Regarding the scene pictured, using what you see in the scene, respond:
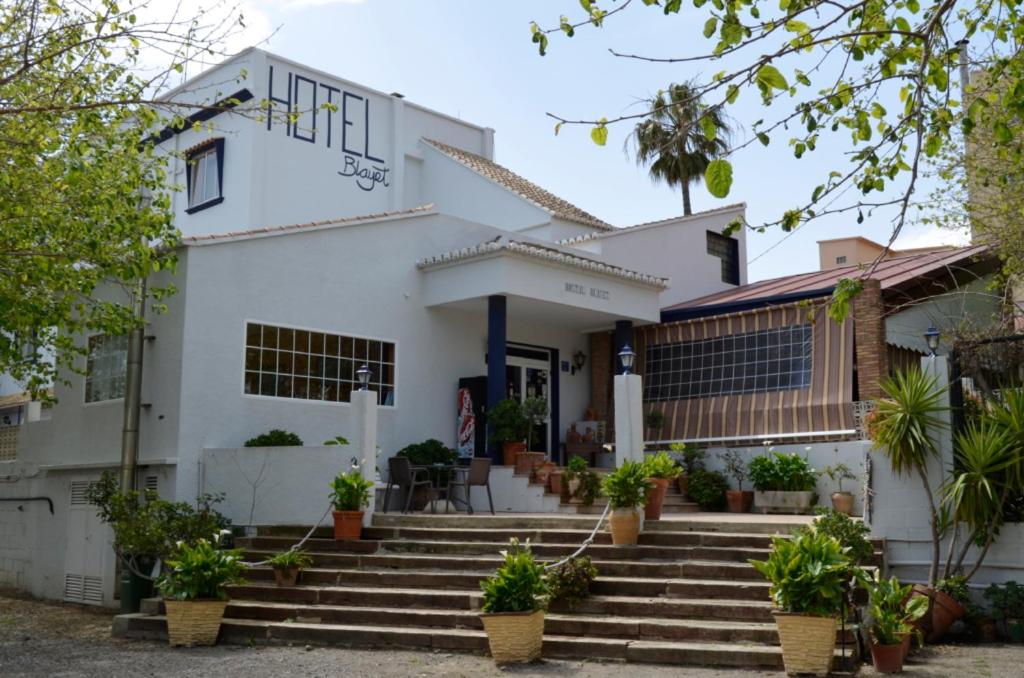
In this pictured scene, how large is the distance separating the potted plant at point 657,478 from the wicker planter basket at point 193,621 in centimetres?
482

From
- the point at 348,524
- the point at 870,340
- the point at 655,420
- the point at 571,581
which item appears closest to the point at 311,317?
the point at 348,524

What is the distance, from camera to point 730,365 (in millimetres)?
17531

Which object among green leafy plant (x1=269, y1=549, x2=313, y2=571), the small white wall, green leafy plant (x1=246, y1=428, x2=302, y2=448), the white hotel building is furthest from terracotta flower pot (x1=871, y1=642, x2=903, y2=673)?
green leafy plant (x1=246, y1=428, x2=302, y2=448)

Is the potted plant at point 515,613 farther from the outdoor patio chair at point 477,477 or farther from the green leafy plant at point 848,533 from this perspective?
the outdoor patio chair at point 477,477

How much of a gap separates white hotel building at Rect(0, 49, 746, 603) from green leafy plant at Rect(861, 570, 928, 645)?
7156 mm

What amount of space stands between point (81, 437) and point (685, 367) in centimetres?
1004

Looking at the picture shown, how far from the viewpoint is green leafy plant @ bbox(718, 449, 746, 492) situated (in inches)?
616

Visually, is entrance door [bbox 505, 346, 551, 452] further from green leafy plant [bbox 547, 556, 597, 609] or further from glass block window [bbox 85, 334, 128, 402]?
green leafy plant [bbox 547, 556, 597, 609]

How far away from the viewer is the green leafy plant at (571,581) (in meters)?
9.91

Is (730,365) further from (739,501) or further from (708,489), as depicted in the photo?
(739,501)

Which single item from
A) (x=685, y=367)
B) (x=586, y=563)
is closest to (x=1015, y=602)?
(x=586, y=563)

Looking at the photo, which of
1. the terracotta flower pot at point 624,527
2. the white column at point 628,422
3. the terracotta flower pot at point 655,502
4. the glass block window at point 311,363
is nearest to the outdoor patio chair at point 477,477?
the glass block window at point 311,363

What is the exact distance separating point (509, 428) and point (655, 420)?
3694mm

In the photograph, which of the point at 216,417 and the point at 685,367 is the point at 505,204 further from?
the point at 216,417
